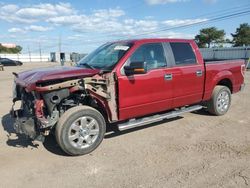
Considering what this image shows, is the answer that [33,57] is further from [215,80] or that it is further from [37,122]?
[37,122]

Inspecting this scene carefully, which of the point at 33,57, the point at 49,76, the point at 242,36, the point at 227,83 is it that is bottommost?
Answer: the point at 227,83

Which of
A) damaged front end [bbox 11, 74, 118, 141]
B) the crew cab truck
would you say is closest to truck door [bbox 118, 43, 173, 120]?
the crew cab truck

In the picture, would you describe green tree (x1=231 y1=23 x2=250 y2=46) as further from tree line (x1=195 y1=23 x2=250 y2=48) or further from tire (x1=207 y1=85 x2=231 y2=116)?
tire (x1=207 y1=85 x2=231 y2=116)

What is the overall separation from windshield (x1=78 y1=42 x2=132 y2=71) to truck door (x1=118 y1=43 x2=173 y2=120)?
22cm

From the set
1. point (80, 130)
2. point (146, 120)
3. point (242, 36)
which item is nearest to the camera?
point (80, 130)

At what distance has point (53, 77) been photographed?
444 cm

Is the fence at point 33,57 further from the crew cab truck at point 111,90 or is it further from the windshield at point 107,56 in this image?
the crew cab truck at point 111,90

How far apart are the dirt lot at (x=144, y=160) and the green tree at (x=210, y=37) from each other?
73.5m

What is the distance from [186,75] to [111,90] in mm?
1931

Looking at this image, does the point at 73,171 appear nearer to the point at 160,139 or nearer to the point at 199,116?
the point at 160,139

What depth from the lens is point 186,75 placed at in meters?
6.05

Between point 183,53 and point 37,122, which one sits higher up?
point 183,53

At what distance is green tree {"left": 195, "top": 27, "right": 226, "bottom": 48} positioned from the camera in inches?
2973

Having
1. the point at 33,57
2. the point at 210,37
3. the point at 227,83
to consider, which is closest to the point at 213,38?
the point at 210,37
